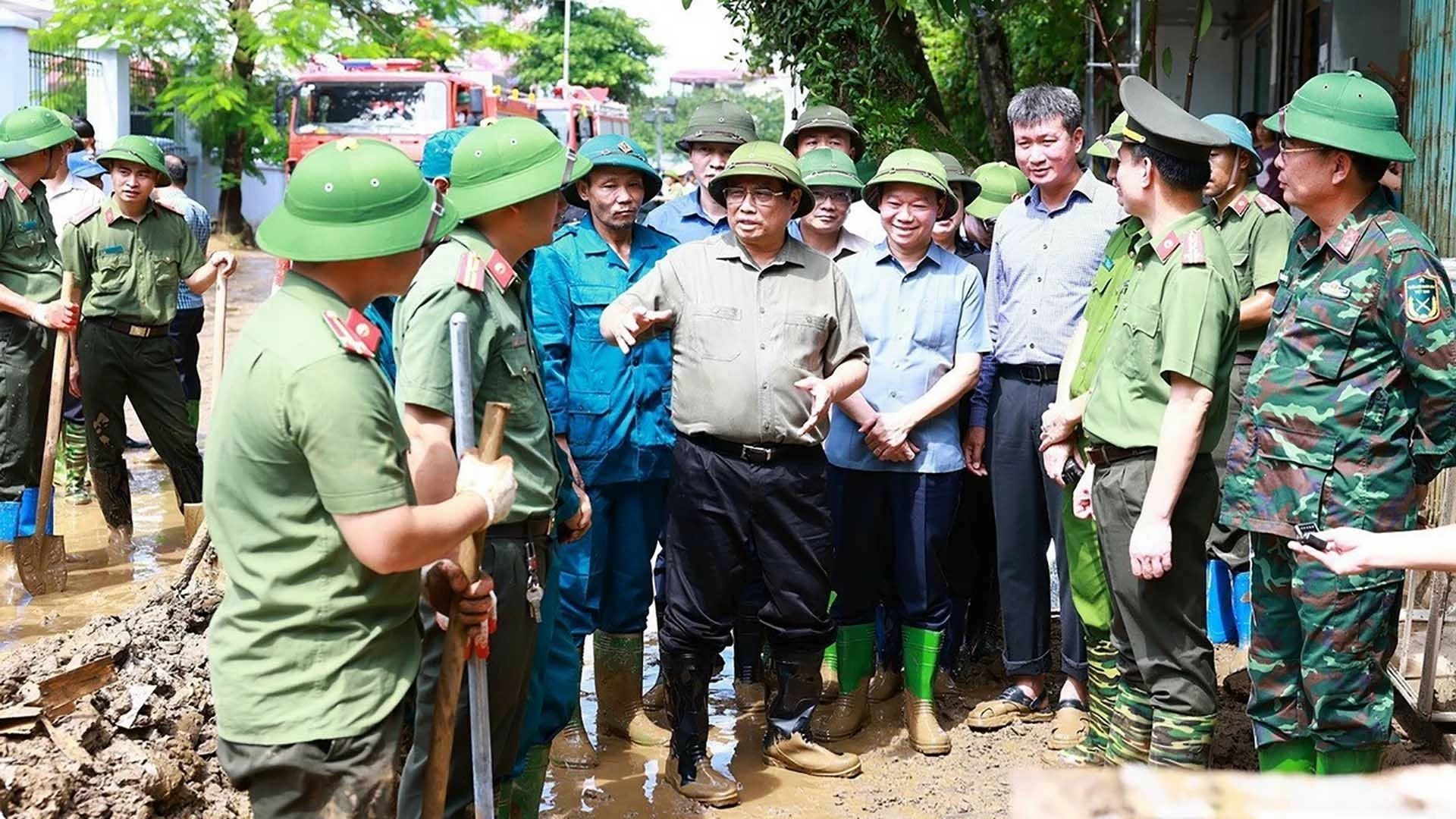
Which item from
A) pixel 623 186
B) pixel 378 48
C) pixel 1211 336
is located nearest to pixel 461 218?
pixel 623 186

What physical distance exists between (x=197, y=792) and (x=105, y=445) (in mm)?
4034

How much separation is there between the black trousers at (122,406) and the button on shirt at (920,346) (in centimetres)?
401

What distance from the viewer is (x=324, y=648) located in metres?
2.94

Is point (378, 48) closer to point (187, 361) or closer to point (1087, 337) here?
point (187, 361)

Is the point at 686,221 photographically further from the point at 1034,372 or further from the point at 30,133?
the point at 30,133

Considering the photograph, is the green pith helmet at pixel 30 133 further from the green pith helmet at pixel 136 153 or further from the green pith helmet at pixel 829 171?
the green pith helmet at pixel 829 171

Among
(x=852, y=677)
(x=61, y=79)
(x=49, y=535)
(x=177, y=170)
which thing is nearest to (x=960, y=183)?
(x=852, y=677)

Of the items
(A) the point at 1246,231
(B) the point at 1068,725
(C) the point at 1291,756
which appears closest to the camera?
(C) the point at 1291,756

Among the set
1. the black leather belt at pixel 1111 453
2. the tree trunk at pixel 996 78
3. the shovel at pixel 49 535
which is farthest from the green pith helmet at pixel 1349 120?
the tree trunk at pixel 996 78

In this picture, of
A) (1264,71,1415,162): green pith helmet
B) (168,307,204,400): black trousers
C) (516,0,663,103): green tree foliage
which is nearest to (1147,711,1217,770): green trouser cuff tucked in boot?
(1264,71,1415,162): green pith helmet

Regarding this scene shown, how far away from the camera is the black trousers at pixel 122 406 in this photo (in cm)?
776

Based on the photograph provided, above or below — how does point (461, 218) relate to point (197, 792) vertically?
above

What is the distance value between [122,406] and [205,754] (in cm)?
388

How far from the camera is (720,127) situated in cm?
650
